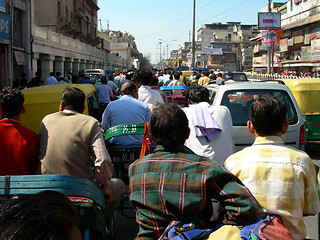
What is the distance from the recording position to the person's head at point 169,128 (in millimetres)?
2674

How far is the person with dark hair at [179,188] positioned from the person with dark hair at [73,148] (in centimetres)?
118

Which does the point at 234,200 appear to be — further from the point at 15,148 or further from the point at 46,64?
the point at 46,64

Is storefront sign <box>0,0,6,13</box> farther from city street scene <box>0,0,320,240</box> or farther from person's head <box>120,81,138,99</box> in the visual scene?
person's head <box>120,81,138,99</box>

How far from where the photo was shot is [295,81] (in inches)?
412

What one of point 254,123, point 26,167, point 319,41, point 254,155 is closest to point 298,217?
point 254,155

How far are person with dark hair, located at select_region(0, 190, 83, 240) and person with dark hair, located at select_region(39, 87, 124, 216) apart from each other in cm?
249

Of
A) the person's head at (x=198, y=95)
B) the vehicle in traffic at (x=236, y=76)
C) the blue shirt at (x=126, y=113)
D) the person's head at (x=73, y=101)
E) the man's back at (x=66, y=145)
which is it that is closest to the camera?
the man's back at (x=66, y=145)

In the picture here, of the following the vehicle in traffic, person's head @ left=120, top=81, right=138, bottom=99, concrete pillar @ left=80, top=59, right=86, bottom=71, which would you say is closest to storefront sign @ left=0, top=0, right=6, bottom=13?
the vehicle in traffic

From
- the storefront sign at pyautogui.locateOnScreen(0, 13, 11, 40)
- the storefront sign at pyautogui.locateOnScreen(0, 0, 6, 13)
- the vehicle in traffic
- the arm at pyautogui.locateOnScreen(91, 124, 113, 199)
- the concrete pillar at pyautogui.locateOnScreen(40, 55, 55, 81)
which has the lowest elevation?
the arm at pyautogui.locateOnScreen(91, 124, 113, 199)

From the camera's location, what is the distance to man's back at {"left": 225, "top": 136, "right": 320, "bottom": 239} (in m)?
2.56

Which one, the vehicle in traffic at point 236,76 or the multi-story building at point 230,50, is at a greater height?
the multi-story building at point 230,50

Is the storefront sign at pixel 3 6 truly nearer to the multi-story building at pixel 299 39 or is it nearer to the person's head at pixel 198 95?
the person's head at pixel 198 95

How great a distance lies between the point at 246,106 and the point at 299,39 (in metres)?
46.9

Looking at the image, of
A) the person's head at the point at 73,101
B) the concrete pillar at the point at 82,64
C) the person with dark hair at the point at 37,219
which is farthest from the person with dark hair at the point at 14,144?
the concrete pillar at the point at 82,64
